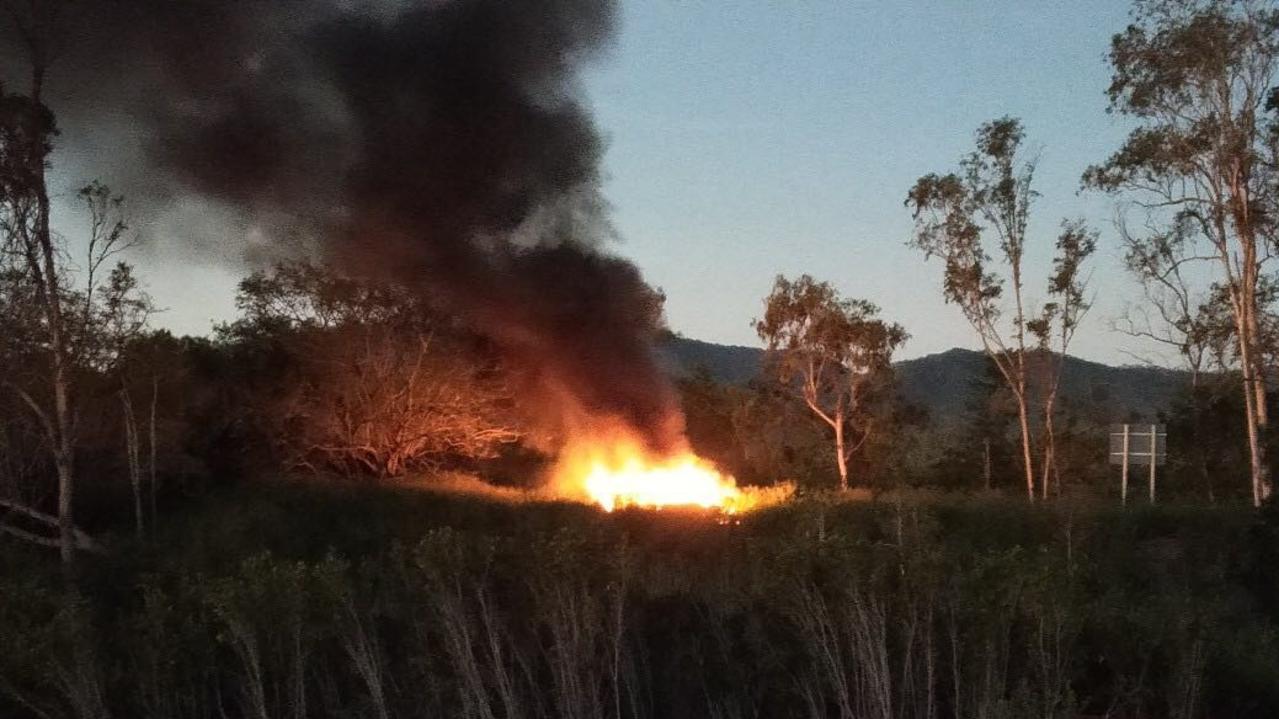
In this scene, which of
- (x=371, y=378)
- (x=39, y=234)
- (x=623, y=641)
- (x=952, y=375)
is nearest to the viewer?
(x=623, y=641)

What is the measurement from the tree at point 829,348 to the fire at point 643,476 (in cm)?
656

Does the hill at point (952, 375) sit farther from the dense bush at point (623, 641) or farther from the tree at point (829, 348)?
the dense bush at point (623, 641)

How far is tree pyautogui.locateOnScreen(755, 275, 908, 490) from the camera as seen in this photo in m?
35.8

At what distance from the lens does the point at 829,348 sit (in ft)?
118

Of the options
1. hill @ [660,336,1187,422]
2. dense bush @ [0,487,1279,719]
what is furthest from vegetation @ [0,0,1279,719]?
hill @ [660,336,1187,422]

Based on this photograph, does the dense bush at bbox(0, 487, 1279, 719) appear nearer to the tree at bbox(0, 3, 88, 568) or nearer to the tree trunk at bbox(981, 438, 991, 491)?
the tree at bbox(0, 3, 88, 568)

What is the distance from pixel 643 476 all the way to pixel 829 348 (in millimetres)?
8840

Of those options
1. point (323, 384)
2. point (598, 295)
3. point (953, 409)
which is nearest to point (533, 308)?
point (598, 295)

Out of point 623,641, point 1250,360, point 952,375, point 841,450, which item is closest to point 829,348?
point 841,450

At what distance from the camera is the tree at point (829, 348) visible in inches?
1407

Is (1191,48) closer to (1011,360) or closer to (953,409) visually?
(1011,360)

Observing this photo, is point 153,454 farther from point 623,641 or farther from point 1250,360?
point 1250,360

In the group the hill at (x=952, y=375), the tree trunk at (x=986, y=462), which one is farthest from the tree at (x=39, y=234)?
the hill at (x=952, y=375)

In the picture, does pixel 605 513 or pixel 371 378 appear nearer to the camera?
pixel 605 513
